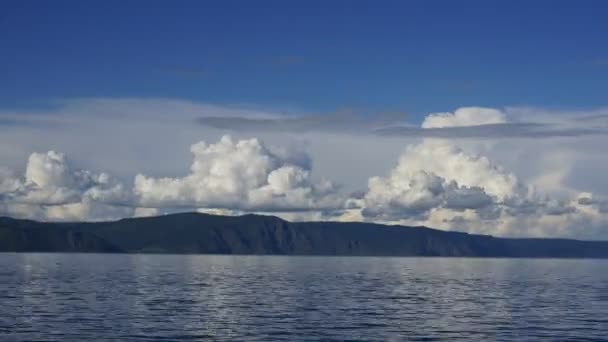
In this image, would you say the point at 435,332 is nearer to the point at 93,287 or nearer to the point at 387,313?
the point at 387,313

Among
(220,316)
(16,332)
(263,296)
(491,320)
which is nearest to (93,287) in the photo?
(263,296)

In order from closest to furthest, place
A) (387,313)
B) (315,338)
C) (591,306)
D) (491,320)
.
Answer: (315,338) < (491,320) < (387,313) < (591,306)

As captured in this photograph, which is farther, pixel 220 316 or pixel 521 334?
pixel 220 316

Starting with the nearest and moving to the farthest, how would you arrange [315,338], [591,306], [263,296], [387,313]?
[315,338], [387,313], [591,306], [263,296]

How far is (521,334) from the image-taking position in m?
83.1

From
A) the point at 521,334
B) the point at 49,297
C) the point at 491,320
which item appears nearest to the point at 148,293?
the point at 49,297

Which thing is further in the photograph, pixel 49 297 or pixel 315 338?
pixel 49 297

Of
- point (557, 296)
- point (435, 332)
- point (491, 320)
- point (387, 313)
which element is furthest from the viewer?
point (557, 296)

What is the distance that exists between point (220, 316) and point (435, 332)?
27.1m

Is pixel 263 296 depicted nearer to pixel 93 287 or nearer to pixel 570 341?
pixel 93 287

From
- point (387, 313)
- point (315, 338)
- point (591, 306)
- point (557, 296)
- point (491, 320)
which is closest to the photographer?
point (315, 338)

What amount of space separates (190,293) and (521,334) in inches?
2610

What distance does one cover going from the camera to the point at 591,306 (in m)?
119

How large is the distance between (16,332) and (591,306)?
82.1 meters
